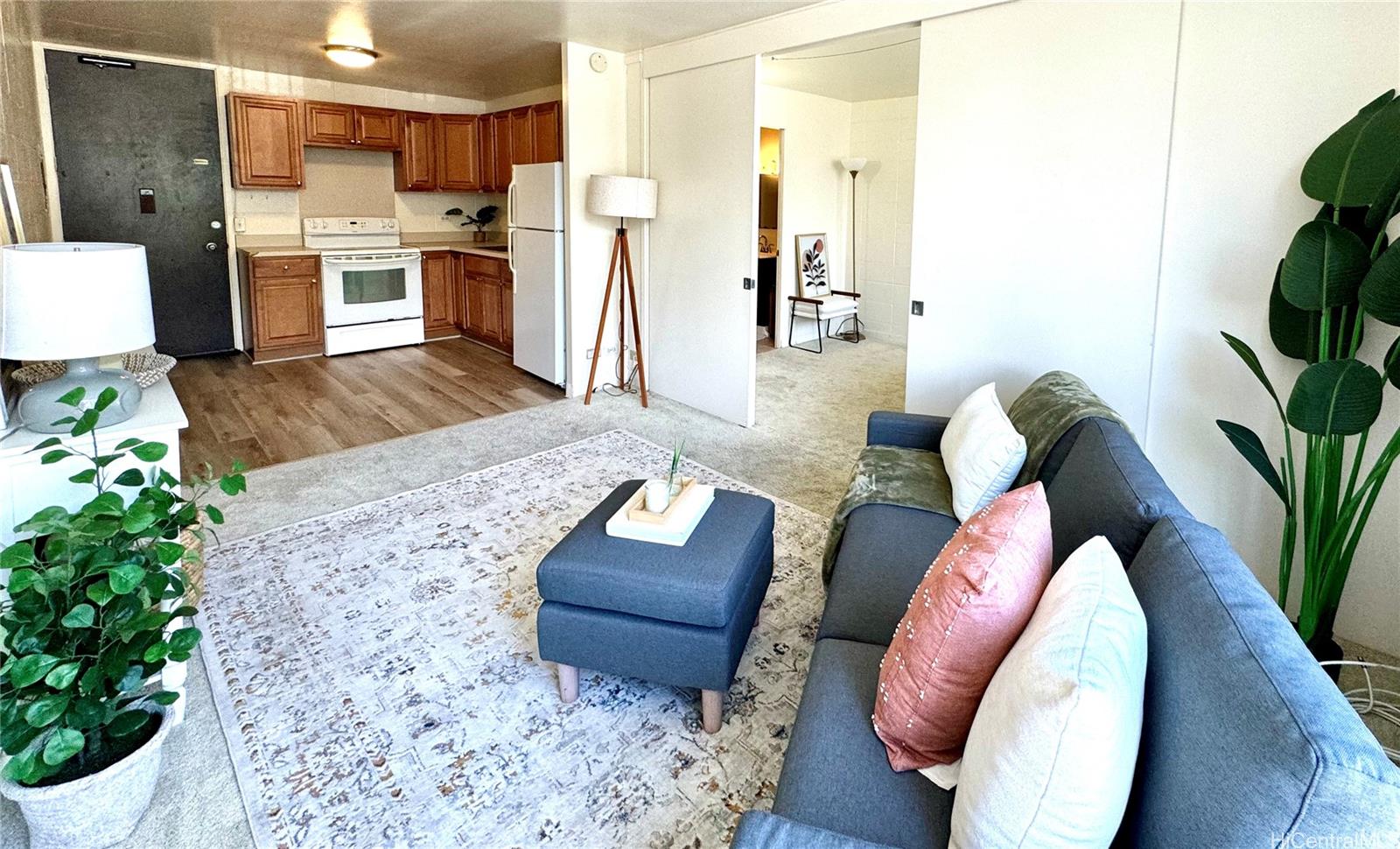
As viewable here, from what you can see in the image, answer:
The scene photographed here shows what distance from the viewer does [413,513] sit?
11.3 feet

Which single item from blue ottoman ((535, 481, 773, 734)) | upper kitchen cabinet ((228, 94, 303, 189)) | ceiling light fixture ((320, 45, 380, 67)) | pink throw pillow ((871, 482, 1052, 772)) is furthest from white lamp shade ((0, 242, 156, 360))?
upper kitchen cabinet ((228, 94, 303, 189))

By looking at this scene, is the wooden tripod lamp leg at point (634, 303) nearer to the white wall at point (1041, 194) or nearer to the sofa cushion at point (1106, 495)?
the white wall at point (1041, 194)

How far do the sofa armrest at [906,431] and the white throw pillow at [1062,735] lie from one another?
194 centimetres

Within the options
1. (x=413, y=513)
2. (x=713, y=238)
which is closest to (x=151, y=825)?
(x=413, y=513)

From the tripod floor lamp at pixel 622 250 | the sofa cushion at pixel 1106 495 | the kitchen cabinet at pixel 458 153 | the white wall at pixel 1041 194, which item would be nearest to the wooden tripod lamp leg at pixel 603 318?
the tripod floor lamp at pixel 622 250

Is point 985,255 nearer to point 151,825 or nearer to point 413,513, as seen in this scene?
point 413,513

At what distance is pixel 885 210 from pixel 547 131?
3.40 metres

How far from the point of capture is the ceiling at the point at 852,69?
4996 millimetres

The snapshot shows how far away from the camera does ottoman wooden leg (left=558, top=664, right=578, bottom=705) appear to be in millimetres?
2148

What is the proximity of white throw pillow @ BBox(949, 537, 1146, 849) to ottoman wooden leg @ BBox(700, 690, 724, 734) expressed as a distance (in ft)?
3.26

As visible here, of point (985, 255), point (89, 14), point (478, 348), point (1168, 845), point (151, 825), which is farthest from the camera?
point (478, 348)

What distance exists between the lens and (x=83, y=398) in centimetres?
201

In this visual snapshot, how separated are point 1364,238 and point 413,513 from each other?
3.59m

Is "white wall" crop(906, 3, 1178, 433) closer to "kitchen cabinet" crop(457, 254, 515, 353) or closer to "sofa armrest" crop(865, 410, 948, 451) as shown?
"sofa armrest" crop(865, 410, 948, 451)
